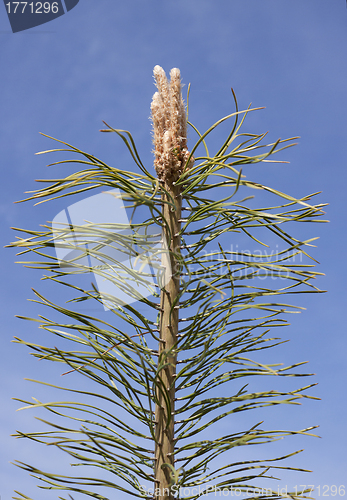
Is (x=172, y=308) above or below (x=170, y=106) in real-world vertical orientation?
below

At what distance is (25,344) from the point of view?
1148 mm

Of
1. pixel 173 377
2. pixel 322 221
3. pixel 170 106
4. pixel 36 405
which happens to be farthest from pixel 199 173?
pixel 36 405

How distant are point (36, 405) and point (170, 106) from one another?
895mm

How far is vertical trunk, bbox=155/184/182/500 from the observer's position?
3.74 feet

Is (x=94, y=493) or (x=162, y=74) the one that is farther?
(x=162, y=74)

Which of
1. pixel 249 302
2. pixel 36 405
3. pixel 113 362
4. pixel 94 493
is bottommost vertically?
pixel 94 493

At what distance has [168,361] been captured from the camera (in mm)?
1215

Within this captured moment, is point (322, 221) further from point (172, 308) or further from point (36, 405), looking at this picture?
point (36, 405)

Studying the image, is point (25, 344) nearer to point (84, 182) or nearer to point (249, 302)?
point (84, 182)

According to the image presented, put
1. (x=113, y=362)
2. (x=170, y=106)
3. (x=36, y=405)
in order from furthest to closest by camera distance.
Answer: (x=170, y=106)
(x=113, y=362)
(x=36, y=405)

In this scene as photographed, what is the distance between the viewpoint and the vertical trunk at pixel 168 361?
44.9 inches

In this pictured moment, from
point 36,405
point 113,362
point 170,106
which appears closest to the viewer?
point 36,405

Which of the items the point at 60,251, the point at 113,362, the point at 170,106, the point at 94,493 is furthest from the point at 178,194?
the point at 94,493

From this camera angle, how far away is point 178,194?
1.34 meters
